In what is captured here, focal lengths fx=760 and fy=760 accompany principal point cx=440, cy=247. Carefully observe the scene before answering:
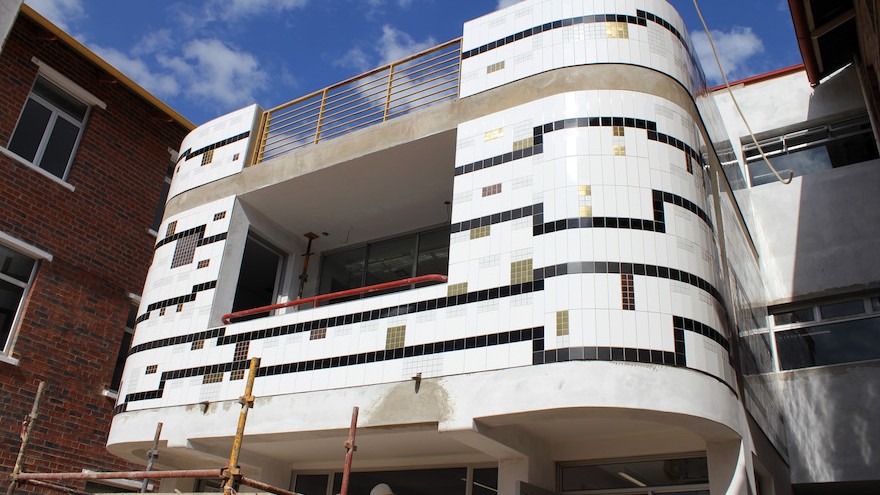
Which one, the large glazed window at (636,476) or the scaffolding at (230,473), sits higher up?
the large glazed window at (636,476)

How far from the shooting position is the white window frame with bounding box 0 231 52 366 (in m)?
12.6

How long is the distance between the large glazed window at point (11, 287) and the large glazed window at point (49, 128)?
6.21 feet

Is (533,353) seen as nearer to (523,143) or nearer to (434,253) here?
(523,143)

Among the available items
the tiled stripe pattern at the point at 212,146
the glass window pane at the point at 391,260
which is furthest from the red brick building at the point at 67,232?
the glass window pane at the point at 391,260

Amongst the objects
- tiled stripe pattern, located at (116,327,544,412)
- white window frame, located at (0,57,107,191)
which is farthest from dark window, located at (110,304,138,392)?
tiled stripe pattern, located at (116,327,544,412)

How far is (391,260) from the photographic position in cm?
1323

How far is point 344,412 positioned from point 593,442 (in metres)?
3.10

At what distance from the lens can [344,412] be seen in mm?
9172

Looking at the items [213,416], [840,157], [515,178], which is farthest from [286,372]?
[840,157]

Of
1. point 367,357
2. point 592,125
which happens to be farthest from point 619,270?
point 367,357

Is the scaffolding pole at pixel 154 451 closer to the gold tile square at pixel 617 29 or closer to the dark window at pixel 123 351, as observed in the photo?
the dark window at pixel 123 351

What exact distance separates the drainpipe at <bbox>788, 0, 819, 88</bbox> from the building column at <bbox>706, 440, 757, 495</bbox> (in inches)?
332

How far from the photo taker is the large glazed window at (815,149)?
13.6m

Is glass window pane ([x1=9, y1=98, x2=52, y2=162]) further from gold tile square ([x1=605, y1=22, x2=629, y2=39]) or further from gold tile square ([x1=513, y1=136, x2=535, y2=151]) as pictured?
gold tile square ([x1=605, y1=22, x2=629, y2=39])
